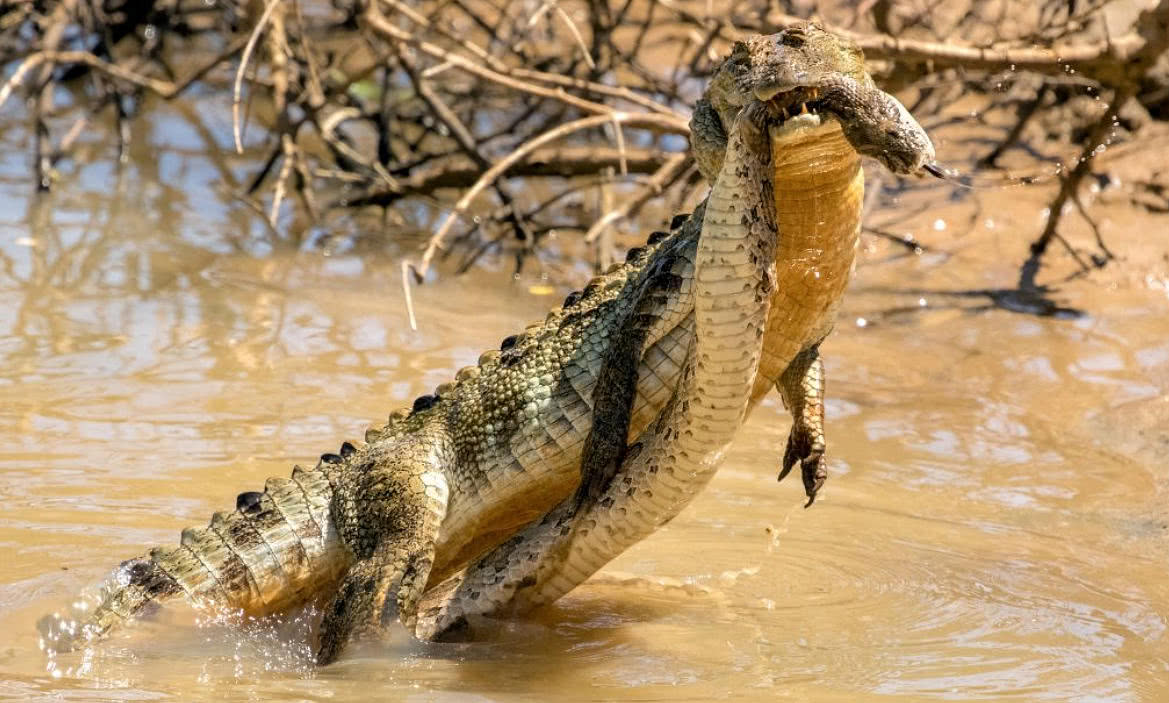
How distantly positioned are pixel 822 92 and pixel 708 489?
2323 millimetres

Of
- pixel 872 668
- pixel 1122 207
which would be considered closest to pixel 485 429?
pixel 872 668

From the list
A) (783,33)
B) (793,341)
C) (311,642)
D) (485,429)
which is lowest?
(311,642)

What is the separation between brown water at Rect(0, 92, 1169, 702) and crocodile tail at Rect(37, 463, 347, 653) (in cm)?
8

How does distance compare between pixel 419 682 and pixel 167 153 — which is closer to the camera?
pixel 419 682

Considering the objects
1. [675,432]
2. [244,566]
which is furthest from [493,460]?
[244,566]

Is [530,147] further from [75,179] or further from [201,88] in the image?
[201,88]

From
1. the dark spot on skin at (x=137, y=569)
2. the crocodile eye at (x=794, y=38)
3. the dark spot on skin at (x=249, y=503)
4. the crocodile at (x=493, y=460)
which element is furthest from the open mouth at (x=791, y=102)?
the dark spot on skin at (x=137, y=569)

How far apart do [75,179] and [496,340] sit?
346 cm

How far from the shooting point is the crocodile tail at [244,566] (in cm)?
379

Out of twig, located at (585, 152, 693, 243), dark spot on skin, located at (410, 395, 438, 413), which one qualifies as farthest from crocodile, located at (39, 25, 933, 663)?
twig, located at (585, 152, 693, 243)

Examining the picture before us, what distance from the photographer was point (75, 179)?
8.56m

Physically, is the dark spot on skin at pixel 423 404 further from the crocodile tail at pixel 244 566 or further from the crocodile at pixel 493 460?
the crocodile tail at pixel 244 566

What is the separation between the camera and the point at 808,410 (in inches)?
151

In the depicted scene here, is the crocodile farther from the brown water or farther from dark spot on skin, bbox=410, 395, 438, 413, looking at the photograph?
the brown water
